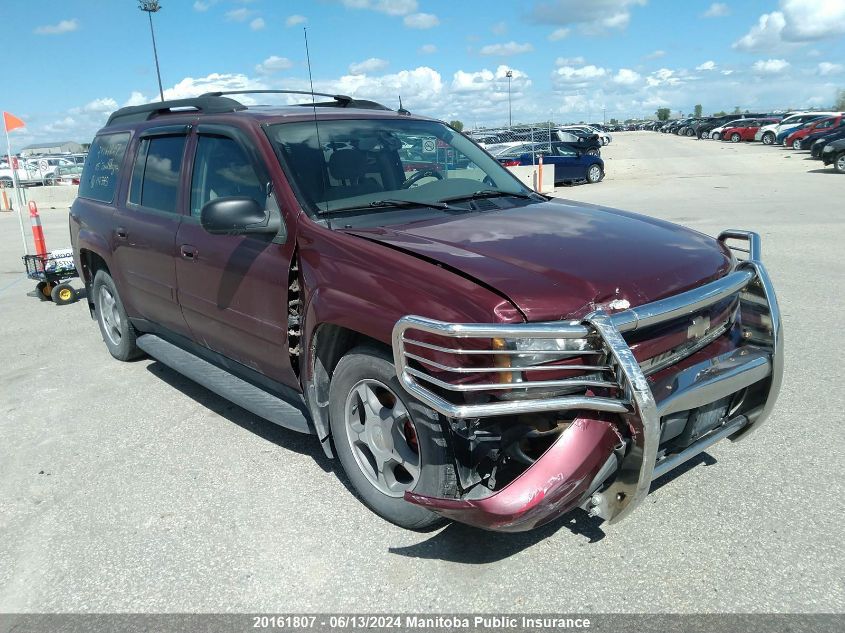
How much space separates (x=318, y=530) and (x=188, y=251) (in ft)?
6.44

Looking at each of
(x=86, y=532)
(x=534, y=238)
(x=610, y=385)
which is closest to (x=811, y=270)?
(x=534, y=238)

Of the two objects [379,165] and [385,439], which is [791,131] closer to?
[379,165]

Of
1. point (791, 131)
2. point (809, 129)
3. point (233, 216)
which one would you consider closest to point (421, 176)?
point (233, 216)

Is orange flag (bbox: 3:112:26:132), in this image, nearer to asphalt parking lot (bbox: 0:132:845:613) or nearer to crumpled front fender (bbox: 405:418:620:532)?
asphalt parking lot (bbox: 0:132:845:613)

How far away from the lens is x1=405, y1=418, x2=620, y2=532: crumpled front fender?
242cm

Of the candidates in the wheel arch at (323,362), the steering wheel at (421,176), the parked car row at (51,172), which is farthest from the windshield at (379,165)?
the parked car row at (51,172)

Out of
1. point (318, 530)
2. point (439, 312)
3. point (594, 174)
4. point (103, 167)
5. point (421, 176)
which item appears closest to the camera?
point (439, 312)

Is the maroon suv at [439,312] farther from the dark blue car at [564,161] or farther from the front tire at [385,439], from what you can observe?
the dark blue car at [564,161]

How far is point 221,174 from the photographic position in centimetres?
403

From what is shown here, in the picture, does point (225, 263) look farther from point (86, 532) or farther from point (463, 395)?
point (463, 395)

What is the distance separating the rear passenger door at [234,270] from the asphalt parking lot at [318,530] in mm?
669

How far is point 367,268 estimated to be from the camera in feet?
9.69

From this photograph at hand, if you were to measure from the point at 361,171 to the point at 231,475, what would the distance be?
188cm

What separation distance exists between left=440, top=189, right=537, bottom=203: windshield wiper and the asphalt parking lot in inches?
67.2
